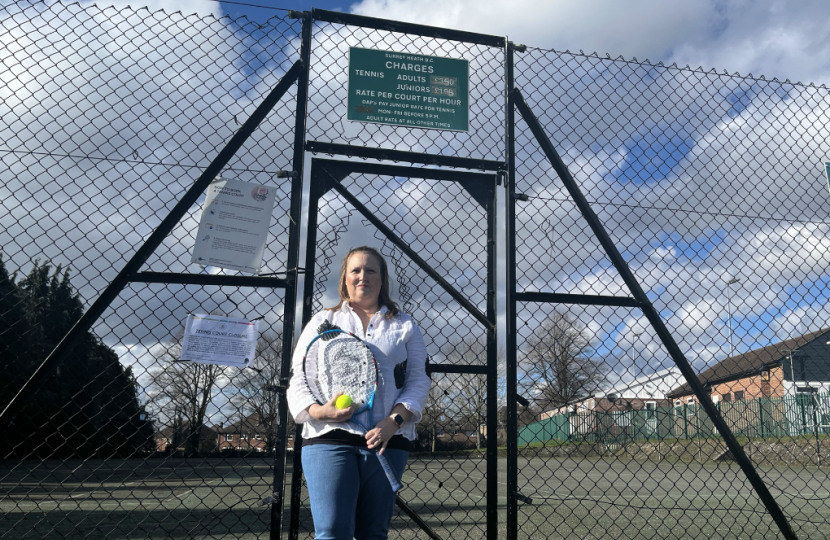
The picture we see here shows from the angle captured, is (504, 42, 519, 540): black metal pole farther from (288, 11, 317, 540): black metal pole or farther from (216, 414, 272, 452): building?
(216, 414, 272, 452): building

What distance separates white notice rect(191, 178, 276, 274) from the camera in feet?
10.0

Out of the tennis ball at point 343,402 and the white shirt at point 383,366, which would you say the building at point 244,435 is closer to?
the white shirt at point 383,366

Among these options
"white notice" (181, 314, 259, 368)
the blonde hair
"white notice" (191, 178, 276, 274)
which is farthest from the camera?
"white notice" (191, 178, 276, 274)

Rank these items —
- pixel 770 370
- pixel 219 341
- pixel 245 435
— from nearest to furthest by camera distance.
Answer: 1. pixel 219 341
2. pixel 245 435
3. pixel 770 370

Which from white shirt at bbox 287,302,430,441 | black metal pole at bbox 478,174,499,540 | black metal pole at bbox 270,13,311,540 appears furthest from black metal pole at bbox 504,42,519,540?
black metal pole at bbox 270,13,311,540

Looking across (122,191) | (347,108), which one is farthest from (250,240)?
(347,108)

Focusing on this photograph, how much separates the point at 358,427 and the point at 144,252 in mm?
1527

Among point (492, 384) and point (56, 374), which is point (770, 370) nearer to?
point (492, 384)

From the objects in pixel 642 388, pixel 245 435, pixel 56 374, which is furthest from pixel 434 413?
pixel 642 388

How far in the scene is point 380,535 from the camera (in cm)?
232

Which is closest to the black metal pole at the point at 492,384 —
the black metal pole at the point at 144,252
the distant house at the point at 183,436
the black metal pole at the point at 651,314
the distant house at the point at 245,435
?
the black metal pole at the point at 651,314

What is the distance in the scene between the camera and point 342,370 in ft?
7.91

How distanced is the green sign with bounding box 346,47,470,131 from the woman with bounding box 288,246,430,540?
3.37 feet

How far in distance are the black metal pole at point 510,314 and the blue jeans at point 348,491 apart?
0.98m
